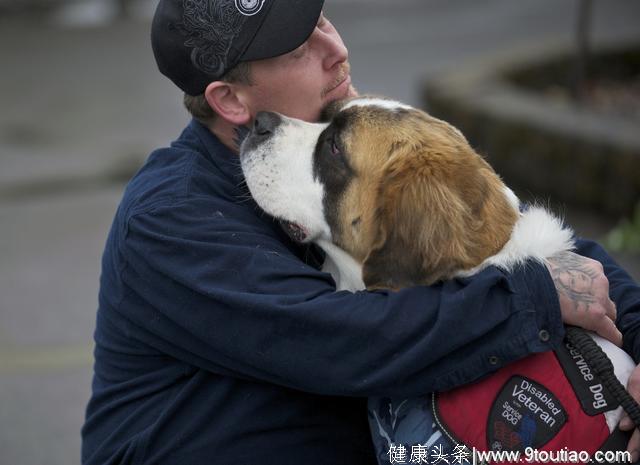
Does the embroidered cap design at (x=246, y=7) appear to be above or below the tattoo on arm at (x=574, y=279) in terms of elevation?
above

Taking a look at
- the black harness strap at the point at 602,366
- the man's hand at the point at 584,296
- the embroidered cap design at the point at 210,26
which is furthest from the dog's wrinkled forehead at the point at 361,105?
the black harness strap at the point at 602,366

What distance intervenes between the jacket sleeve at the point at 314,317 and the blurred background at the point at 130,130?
4.56ft

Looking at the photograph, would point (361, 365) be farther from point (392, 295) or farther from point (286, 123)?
point (286, 123)

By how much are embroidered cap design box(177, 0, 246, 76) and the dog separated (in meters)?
0.28

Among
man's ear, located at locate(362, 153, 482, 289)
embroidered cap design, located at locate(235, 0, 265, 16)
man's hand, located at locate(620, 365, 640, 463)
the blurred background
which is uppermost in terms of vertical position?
embroidered cap design, located at locate(235, 0, 265, 16)

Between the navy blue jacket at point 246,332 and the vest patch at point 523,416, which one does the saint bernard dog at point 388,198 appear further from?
the vest patch at point 523,416

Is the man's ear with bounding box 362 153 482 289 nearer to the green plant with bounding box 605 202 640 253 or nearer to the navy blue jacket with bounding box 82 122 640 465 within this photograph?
the navy blue jacket with bounding box 82 122 640 465

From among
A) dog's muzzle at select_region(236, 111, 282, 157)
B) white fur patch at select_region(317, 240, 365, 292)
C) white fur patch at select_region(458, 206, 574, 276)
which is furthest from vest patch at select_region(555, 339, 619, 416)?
dog's muzzle at select_region(236, 111, 282, 157)

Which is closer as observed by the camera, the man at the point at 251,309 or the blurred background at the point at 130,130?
the man at the point at 251,309

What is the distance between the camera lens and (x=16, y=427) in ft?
16.5

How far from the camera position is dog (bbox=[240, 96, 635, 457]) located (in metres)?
2.74

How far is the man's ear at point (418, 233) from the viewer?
2717 mm

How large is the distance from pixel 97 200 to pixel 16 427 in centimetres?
362

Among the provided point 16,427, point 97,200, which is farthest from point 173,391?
point 97,200
